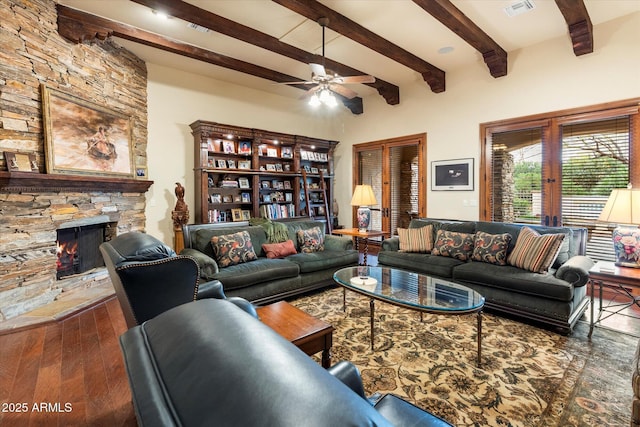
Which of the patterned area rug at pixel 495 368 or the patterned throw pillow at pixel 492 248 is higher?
the patterned throw pillow at pixel 492 248

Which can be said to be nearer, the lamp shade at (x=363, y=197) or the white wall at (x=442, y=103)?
the white wall at (x=442, y=103)

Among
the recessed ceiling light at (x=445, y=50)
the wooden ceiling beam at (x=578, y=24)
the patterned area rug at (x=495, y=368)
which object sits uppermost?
the recessed ceiling light at (x=445, y=50)

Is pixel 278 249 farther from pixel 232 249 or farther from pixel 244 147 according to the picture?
pixel 244 147

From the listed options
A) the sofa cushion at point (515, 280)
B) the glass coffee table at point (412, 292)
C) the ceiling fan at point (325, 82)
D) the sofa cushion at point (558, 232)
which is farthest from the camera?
the ceiling fan at point (325, 82)

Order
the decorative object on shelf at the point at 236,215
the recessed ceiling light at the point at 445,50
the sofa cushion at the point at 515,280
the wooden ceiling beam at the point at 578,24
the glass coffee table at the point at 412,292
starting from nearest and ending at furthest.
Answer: the glass coffee table at the point at 412,292
the sofa cushion at the point at 515,280
the wooden ceiling beam at the point at 578,24
the recessed ceiling light at the point at 445,50
the decorative object on shelf at the point at 236,215

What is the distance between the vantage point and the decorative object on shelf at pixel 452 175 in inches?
196

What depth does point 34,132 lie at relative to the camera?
10.4 ft

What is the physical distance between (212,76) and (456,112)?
4.12 meters

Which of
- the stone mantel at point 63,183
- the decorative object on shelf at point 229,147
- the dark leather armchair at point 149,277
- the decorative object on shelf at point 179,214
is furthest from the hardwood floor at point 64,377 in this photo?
the decorative object on shelf at point 229,147

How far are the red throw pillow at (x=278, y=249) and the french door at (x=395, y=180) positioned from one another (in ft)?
8.91

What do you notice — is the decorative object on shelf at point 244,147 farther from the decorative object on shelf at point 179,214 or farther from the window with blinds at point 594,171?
the window with blinds at point 594,171

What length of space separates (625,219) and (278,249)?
3423mm

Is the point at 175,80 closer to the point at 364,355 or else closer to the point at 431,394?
the point at 364,355

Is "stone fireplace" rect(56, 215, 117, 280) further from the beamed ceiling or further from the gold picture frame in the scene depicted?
the beamed ceiling
